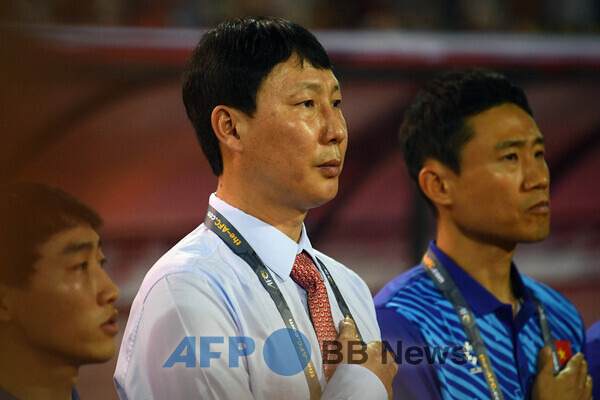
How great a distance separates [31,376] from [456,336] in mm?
1076

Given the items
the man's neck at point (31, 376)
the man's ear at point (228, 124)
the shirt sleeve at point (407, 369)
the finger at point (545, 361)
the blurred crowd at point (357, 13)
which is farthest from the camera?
the blurred crowd at point (357, 13)

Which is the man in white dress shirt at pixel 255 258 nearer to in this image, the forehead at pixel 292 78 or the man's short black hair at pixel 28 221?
the forehead at pixel 292 78

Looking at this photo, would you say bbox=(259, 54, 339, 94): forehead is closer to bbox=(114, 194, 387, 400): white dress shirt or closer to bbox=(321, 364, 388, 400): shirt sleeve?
bbox=(114, 194, 387, 400): white dress shirt

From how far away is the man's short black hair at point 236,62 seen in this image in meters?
1.50

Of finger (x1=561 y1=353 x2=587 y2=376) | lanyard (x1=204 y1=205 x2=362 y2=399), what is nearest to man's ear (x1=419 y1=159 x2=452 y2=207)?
finger (x1=561 y1=353 x2=587 y2=376)

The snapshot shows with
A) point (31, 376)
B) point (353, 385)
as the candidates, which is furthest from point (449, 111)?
point (31, 376)

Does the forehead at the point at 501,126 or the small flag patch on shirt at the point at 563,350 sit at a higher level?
the forehead at the point at 501,126

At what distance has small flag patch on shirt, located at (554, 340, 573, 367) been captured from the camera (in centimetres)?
205

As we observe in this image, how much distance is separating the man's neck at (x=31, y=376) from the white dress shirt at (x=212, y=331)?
11cm

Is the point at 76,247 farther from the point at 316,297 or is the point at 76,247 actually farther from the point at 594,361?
the point at 594,361

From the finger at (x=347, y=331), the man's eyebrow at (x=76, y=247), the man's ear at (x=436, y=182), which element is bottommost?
the finger at (x=347, y=331)

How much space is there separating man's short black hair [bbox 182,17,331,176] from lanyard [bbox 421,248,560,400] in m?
0.76

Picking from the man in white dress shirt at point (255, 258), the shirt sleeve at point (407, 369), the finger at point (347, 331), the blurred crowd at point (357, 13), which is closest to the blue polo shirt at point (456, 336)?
the shirt sleeve at point (407, 369)

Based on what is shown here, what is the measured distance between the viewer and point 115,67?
2.94 m
